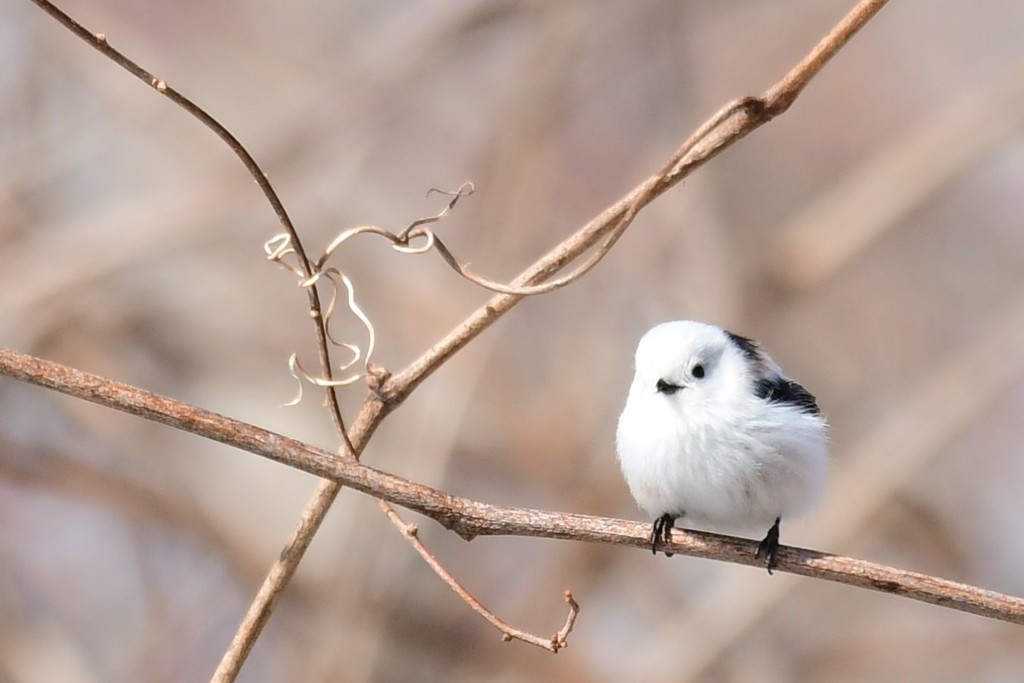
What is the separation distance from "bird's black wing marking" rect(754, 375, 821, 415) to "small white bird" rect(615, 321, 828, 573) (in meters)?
0.02

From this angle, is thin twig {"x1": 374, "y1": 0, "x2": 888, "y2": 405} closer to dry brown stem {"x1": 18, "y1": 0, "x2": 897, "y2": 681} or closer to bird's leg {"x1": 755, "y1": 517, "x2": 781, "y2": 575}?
dry brown stem {"x1": 18, "y1": 0, "x2": 897, "y2": 681}

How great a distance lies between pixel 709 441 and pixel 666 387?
0.10 m

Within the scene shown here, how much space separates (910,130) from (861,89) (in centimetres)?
27

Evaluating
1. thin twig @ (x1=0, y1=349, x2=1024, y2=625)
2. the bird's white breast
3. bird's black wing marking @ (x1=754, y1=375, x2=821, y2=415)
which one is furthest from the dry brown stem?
bird's black wing marking @ (x1=754, y1=375, x2=821, y2=415)

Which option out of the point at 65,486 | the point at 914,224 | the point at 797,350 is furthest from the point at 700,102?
the point at 65,486

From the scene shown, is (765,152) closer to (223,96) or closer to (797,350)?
(797,350)

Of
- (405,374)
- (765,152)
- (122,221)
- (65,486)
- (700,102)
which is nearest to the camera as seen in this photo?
(405,374)

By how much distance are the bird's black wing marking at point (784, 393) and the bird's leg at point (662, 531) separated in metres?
0.22

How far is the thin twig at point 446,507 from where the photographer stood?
3.02 ft

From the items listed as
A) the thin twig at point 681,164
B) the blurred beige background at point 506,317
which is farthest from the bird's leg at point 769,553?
the blurred beige background at point 506,317

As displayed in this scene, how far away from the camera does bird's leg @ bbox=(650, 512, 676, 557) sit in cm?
115

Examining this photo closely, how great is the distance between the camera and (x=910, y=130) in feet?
9.93

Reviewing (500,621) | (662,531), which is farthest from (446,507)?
(662,531)

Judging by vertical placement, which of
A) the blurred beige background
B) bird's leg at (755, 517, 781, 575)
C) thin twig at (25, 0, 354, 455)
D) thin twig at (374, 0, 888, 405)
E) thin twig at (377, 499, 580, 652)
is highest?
the blurred beige background
